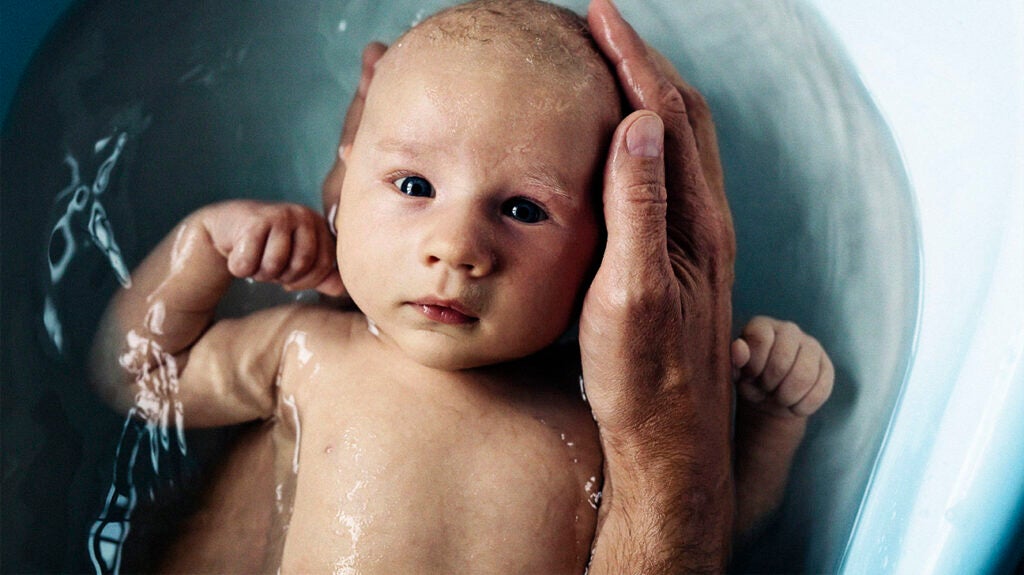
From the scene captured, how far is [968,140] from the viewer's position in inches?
44.1

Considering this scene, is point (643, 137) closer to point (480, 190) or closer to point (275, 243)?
point (480, 190)

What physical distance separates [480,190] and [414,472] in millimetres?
330

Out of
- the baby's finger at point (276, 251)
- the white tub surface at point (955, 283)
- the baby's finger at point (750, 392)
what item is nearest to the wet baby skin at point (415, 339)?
the baby's finger at point (276, 251)

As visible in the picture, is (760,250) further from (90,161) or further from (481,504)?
(90,161)

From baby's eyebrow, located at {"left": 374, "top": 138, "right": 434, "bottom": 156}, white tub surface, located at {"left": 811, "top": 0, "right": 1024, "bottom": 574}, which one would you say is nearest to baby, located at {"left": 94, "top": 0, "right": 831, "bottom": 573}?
baby's eyebrow, located at {"left": 374, "top": 138, "right": 434, "bottom": 156}

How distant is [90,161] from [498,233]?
65 centimetres

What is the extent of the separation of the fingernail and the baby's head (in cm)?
5

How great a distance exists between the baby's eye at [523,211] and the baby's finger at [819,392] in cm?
46

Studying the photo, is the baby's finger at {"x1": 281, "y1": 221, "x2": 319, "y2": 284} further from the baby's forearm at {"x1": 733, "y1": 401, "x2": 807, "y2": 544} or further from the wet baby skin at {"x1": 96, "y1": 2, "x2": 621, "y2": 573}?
the baby's forearm at {"x1": 733, "y1": 401, "x2": 807, "y2": 544}

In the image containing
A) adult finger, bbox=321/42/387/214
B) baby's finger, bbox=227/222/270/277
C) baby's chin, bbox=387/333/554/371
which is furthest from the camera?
adult finger, bbox=321/42/387/214

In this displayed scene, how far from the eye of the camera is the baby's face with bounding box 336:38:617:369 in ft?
3.10

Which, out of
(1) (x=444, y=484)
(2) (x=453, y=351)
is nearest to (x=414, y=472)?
(1) (x=444, y=484)

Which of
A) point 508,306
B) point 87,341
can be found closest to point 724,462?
point 508,306

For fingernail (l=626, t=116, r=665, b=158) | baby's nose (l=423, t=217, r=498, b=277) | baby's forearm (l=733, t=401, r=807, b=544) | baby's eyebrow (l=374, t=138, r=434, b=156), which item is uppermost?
fingernail (l=626, t=116, r=665, b=158)
